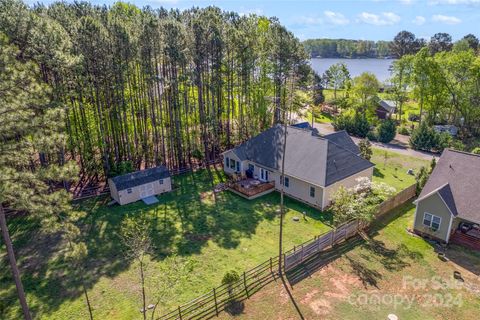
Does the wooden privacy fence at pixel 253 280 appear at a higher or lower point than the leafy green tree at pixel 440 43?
lower

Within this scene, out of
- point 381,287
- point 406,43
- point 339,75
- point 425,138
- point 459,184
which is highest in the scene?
point 406,43

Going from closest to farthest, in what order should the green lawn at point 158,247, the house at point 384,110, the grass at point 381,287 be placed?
1. the grass at point 381,287
2. the green lawn at point 158,247
3. the house at point 384,110

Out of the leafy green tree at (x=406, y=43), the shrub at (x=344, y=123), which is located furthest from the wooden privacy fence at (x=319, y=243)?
the leafy green tree at (x=406, y=43)

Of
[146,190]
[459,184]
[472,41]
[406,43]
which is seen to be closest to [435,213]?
[459,184]

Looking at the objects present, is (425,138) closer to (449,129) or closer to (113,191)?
(449,129)

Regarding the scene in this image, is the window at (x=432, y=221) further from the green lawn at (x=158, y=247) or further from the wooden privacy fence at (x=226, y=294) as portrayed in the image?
the wooden privacy fence at (x=226, y=294)

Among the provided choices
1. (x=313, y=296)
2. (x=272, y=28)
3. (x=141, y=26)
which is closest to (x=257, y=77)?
(x=272, y=28)

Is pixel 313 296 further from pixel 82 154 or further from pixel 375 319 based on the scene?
pixel 82 154
